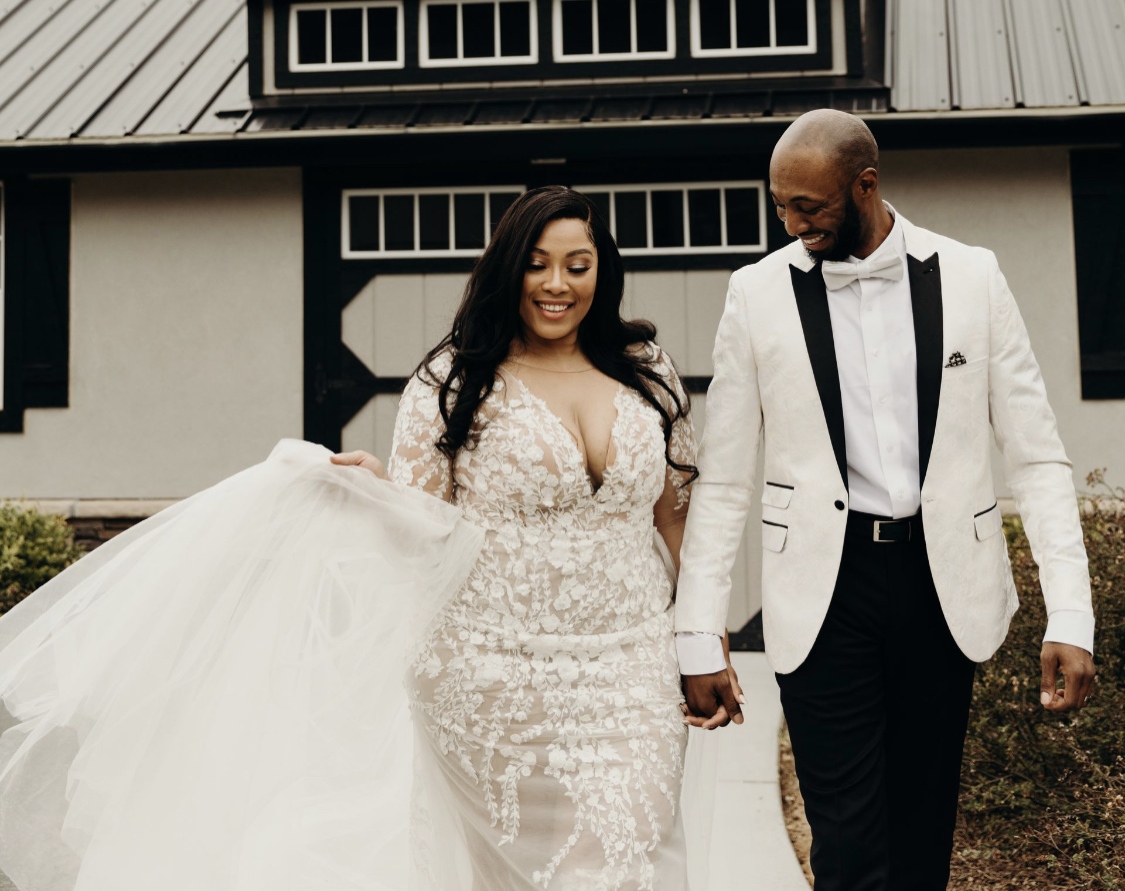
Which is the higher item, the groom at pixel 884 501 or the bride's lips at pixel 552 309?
the bride's lips at pixel 552 309

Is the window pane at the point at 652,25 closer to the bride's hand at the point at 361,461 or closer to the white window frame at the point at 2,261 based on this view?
the white window frame at the point at 2,261

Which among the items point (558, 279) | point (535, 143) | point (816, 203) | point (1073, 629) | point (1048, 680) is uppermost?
point (535, 143)

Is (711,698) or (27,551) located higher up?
(27,551)

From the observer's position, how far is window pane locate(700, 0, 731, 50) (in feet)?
25.7

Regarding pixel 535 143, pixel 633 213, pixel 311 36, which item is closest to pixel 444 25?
pixel 311 36

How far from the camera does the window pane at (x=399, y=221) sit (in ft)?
Result: 26.9

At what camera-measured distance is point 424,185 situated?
813 centimetres

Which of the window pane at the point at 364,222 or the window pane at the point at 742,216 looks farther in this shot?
the window pane at the point at 364,222

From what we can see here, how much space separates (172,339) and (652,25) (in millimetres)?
3980

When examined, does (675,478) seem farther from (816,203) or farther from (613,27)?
(613,27)

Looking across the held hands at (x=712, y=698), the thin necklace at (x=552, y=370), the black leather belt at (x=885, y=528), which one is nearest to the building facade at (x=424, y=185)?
the thin necklace at (x=552, y=370)

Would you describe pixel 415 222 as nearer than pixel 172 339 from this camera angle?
Yes

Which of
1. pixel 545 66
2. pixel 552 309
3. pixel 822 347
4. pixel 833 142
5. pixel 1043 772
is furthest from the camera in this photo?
pixel 545 66

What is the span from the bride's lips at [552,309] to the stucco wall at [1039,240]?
5390 mm
